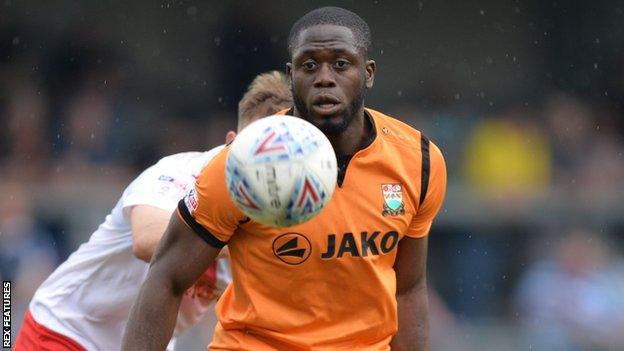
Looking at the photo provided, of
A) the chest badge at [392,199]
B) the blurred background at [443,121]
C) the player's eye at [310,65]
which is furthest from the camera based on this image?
the blurred background at [443,121]

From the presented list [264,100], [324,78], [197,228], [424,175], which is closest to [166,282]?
[197,228]

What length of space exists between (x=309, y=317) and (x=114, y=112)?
692 cm

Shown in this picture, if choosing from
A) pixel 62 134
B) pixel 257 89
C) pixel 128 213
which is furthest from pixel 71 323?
pixel 62 134

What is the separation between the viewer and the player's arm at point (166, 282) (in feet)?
14.1

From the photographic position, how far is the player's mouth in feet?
13.9

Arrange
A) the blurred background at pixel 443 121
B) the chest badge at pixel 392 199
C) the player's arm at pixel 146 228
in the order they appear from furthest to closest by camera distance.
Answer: the blurred background at pixel 443 121 → the player's arm at pixel 146 228 → the chest badge at pixel 392 199

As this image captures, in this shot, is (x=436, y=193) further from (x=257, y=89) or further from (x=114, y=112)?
(x=114, y=112)

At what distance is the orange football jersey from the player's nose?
306 millimetres

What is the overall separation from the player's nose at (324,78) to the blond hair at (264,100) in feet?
4.31

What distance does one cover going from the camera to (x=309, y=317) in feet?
14.2

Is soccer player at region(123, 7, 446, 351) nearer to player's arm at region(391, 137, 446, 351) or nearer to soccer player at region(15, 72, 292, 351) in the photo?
player's arm at region(391, 137, 446, 351)

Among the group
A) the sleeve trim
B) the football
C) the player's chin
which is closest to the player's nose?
the player's chin

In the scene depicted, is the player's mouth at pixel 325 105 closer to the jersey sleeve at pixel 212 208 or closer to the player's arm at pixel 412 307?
the jersey sleeve at pixel 212 208

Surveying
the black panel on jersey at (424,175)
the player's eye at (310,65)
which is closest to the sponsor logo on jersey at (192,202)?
the player's eye at (310,65)
